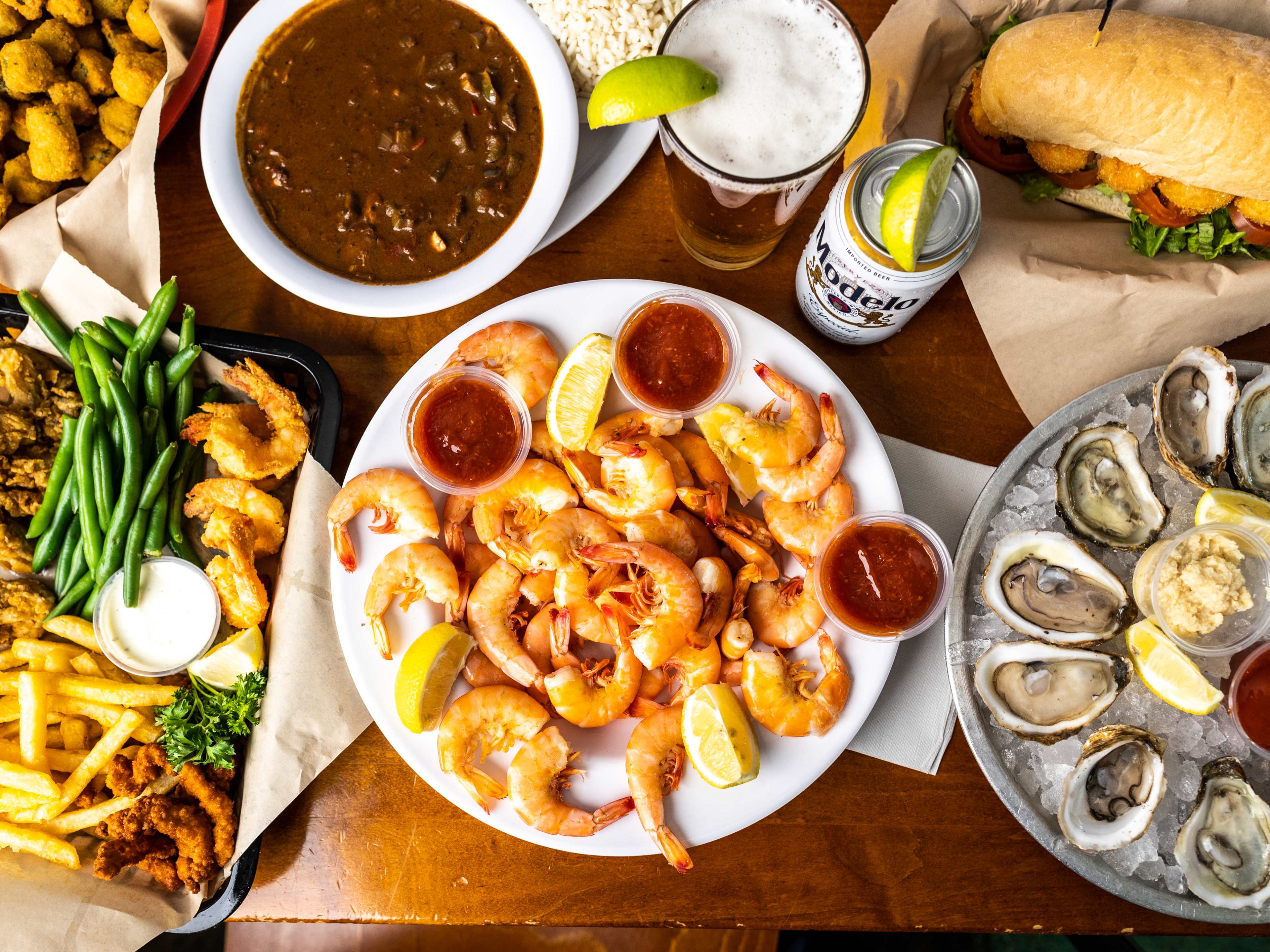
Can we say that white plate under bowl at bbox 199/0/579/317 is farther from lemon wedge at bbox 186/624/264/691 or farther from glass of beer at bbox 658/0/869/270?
lemon wedge at bbox 186/624/264/691

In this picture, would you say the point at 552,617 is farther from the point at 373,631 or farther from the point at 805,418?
the point at 805,418

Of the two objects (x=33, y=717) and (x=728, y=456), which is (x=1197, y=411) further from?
(x=33, y=717)

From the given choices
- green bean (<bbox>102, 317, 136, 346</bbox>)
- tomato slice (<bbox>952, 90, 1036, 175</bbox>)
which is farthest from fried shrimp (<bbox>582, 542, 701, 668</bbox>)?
tomato slice (<bbox>952, 90, 1036, 175</bbox>)

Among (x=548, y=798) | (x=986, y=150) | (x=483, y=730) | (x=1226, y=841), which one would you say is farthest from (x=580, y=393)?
(x=1226, y=841)

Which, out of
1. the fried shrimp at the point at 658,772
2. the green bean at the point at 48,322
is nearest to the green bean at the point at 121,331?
the green bean at the point at 48,322

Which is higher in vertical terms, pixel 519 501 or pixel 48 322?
pixel 48 322

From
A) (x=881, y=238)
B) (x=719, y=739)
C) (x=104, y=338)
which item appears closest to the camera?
(x=881, y=238)
